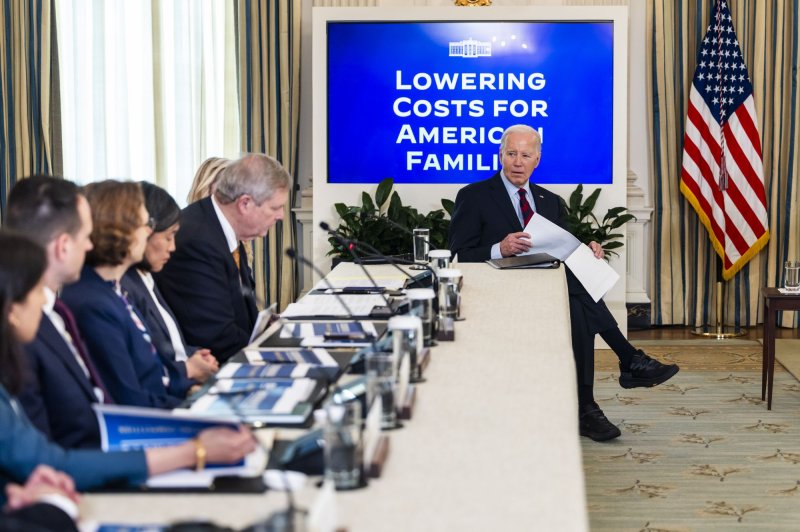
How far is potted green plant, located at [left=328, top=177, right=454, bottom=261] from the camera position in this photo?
24.0 feet

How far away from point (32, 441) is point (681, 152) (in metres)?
6.57

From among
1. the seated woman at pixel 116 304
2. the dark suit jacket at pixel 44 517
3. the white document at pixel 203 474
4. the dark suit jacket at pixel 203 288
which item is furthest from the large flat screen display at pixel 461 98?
the dark suit jacket at pixel 44 517

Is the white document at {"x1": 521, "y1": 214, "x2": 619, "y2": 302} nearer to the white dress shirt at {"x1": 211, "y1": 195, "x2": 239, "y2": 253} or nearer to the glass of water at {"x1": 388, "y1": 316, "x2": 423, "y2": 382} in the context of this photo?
the white dress shirt at {"x1": 211, "y1": 195, "x2": 239, "y2": 253}

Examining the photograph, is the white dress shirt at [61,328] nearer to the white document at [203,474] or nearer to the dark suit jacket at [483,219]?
the white document at [203,474]

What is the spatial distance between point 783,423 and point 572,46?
116 inches

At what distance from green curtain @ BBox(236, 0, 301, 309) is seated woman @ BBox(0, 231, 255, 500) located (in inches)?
233

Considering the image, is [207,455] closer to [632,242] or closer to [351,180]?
[351,180]

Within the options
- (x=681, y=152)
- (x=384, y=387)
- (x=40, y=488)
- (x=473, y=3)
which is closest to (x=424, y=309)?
(x=384, y=387)

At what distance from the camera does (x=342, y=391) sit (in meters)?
2.71

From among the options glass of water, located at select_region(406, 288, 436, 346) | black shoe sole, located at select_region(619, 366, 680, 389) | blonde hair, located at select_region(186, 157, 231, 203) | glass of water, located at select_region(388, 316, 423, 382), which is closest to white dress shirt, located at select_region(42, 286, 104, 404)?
glass of water, located at select_region(388, 316, 423, 382)

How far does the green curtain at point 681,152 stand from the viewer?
7.78m

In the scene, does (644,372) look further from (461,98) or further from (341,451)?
(341,451)

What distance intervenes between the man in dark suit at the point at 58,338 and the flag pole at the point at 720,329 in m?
5.86

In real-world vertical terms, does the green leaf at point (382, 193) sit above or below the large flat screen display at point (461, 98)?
below
